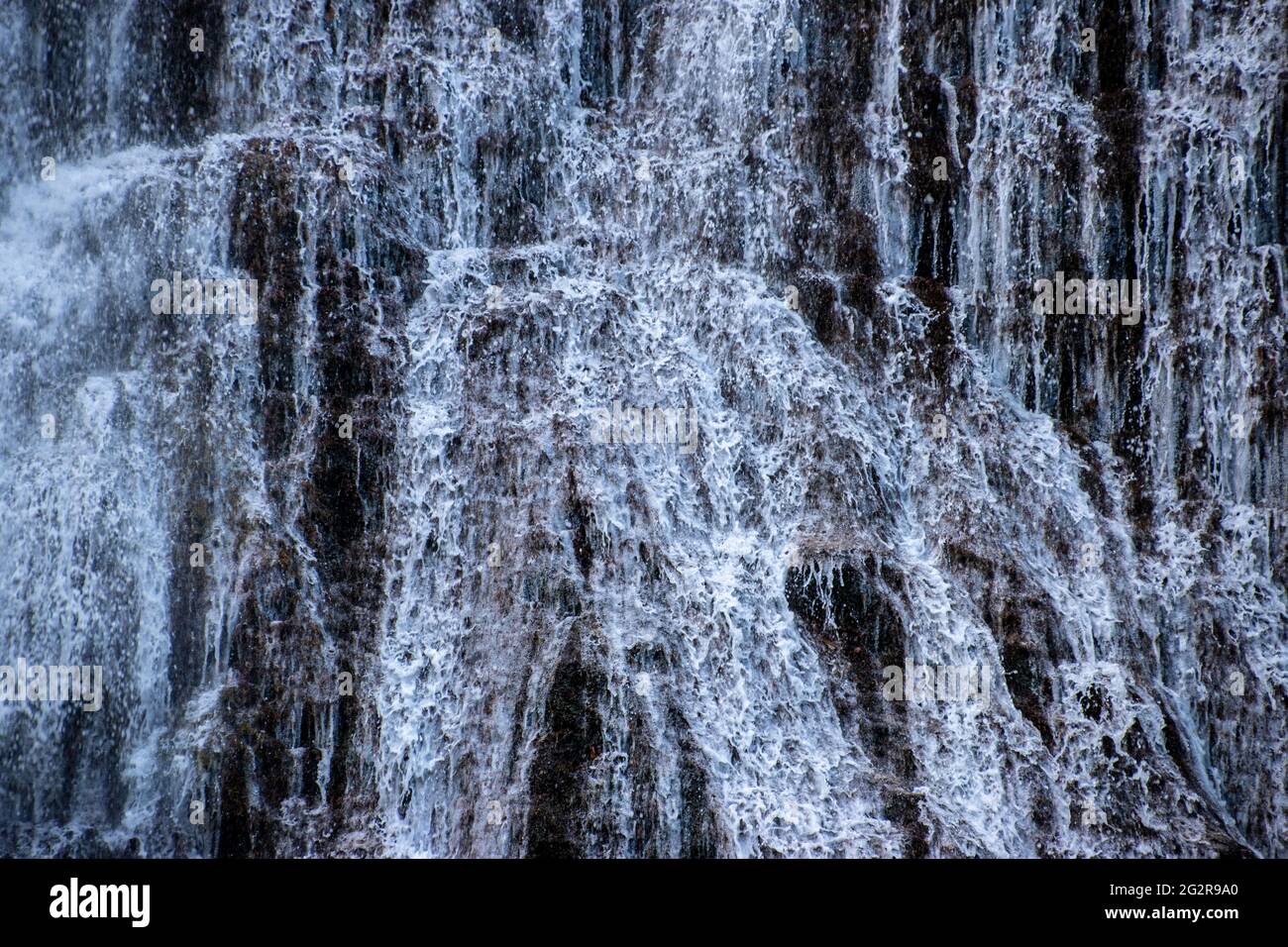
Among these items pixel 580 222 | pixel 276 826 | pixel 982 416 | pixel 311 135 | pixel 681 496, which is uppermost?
pixel 311 135

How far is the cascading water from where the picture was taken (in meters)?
10.8

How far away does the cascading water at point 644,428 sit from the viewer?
1083cm

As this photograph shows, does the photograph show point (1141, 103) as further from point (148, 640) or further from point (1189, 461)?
point (148, 640)

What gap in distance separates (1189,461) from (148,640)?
411 inches

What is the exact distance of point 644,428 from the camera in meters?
12.4

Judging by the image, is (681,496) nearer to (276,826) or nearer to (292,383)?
(292,383)

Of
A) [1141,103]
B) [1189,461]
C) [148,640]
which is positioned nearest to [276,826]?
[148,640]

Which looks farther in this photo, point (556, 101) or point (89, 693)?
point (556, 101)

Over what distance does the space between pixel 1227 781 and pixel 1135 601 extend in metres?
1.81

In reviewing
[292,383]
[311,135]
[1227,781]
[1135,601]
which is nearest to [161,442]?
[292,383]

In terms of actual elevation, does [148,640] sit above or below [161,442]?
below

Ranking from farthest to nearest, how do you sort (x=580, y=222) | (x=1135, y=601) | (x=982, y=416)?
1. (x=580, y=222)
2. (x=982, y=416)
3. (x=1135, y=601)

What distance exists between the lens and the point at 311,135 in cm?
1316
